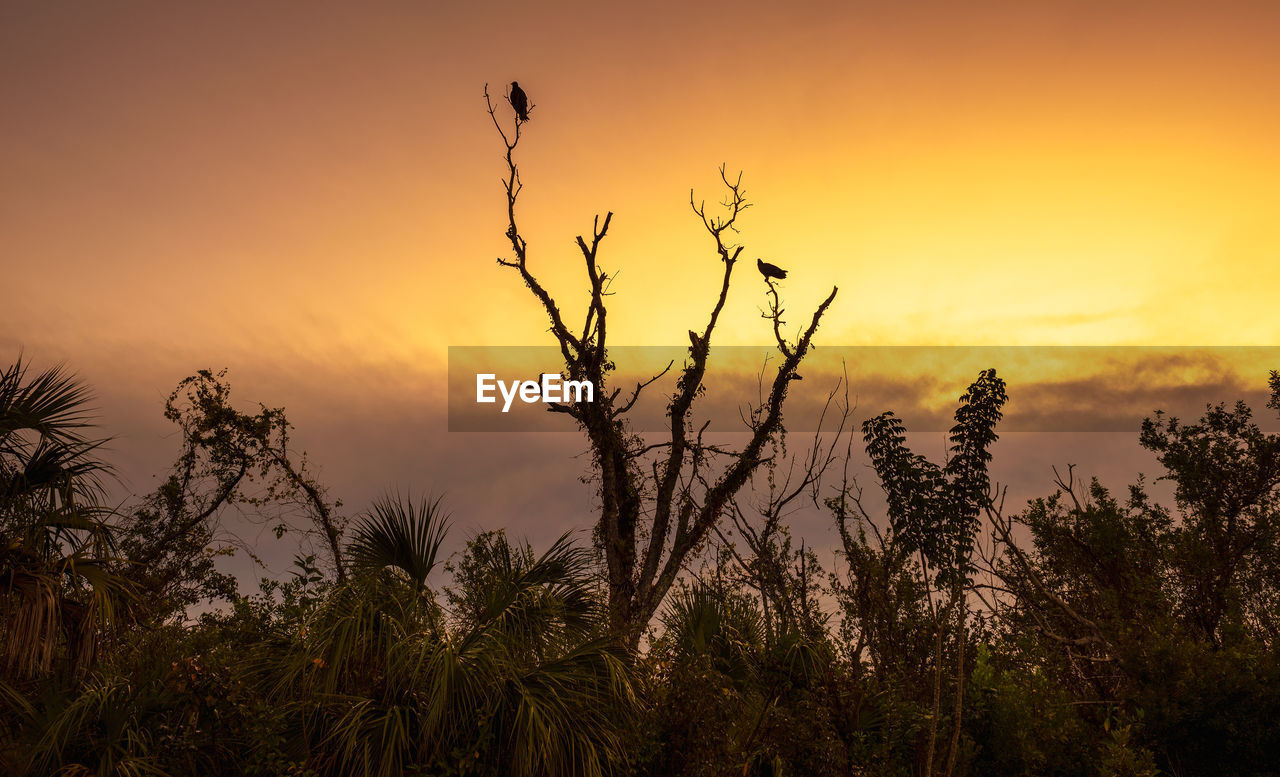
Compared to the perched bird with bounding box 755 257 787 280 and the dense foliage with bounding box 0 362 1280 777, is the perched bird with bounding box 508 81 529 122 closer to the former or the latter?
the perched bird with bounding box 755 257 787 280

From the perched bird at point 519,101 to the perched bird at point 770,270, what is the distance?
21.0 ft

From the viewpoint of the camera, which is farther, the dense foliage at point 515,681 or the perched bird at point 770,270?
the perched bird at point 770,270

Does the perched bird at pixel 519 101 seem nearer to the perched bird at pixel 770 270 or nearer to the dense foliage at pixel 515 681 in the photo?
the perched bird at pixel 770 270

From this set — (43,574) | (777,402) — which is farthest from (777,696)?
(777,402)

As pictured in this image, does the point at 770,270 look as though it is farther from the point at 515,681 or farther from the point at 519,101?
the point at 515,681

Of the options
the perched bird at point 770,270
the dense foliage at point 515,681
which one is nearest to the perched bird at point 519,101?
the perched bird at point 770,270

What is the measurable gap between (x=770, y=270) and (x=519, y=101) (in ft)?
22.8

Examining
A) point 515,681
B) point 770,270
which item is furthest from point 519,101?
point 515,681

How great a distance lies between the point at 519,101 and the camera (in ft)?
62.9

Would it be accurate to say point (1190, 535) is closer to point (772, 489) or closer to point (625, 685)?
point (772, 489)

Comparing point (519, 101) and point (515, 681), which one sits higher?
point (519, 101)

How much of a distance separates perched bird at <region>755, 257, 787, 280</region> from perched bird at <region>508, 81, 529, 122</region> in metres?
6.41

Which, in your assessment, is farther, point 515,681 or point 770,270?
point 770,270

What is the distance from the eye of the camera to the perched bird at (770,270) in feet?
64.2
